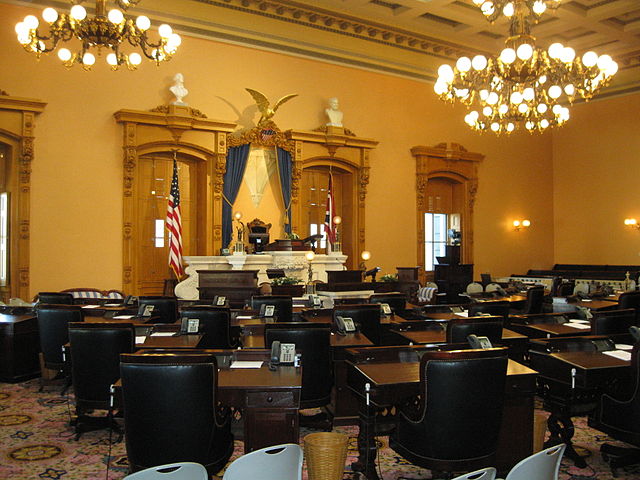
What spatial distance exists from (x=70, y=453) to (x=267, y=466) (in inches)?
121

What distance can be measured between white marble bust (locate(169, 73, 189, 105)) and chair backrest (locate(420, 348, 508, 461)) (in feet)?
34.7

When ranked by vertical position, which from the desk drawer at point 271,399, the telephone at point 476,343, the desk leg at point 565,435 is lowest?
the desk leg at point 565,435

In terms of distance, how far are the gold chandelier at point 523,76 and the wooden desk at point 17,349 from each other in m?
7.13

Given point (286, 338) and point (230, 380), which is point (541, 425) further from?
point (230, 380)

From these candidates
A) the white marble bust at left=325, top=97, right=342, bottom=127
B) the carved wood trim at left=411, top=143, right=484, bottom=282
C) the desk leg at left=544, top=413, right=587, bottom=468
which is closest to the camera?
the desk leg at left=544, top=413, right=587, bottom=468

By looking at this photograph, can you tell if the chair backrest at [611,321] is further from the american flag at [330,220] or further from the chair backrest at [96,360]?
the american flag at [330,220]

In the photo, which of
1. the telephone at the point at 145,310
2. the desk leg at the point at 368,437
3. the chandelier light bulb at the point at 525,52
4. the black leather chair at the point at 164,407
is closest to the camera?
the black leather chair at the point at 164,407

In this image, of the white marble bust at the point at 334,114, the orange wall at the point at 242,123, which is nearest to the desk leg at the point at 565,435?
the orange wall at the point at 242,123

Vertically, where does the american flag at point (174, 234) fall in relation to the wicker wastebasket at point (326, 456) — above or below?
above

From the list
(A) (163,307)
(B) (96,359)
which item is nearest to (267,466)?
(B) (96,359)

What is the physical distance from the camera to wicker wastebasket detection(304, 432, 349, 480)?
12.7 ft

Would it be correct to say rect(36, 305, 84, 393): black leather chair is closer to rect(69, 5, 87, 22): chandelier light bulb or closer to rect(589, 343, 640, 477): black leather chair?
rect(69, 5, 87, 22): chandelier light bulb

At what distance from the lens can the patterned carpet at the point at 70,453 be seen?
4289 millimetres

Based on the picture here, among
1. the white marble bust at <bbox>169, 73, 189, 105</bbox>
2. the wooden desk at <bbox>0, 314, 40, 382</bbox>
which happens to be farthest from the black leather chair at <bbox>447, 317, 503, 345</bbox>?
the white marble bust at <bbox>169, 73, 189, 105</bbox>
